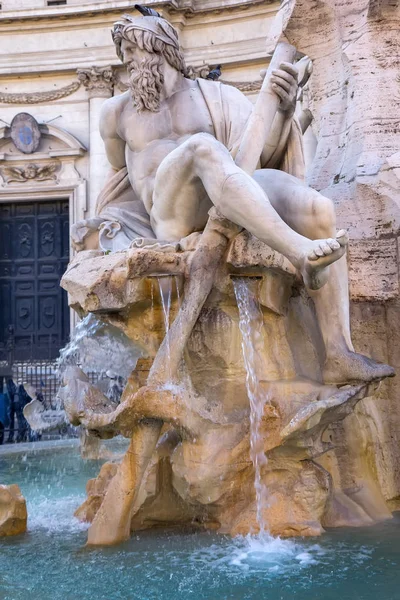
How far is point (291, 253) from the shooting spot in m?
3.33

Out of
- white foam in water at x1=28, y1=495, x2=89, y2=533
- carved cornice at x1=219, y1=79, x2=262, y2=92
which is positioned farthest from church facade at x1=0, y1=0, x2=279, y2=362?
white foam in water at x1=28, y1=495, x2=89, y2=533

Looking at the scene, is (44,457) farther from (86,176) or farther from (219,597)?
(86,176)

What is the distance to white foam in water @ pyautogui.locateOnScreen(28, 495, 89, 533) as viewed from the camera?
405 cm

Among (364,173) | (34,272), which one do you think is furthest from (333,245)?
(34,272)

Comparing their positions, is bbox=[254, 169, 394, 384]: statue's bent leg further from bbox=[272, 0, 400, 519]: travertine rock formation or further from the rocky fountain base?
bbox=[272, 0, 400, 519]: travertine rock formation

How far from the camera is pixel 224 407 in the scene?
145 inches

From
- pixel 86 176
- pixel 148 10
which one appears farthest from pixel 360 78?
pixel 86 176

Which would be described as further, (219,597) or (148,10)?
(148,10)

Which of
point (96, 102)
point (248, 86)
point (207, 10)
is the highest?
point (207, 10)

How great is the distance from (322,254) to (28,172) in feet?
49.1

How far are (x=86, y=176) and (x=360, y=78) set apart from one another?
42.9 ft

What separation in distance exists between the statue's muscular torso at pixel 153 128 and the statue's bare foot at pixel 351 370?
1.31 metres

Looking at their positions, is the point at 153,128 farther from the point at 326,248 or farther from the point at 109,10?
the point at 109,10

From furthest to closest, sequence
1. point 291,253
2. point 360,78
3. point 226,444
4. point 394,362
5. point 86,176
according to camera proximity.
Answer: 1. point 86,176
2. point 360,78
3. point 394,362
4. point 226,444
5. point 291,253
